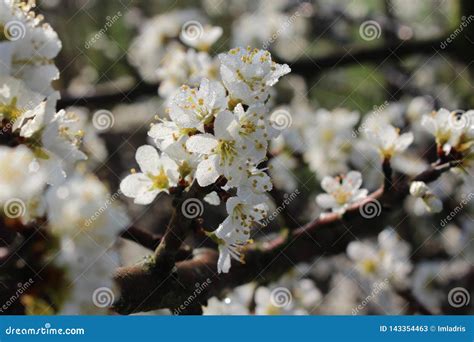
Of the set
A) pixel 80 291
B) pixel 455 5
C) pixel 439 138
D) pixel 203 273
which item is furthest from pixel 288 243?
pixel 455 5

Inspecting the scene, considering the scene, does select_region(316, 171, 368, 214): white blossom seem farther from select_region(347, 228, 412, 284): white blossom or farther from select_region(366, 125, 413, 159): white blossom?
select_region(347, 228, 412, 284): white blossom

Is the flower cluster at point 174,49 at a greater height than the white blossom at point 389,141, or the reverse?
the white blossom at point 389,141

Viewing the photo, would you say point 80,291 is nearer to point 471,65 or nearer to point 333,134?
point 333,134

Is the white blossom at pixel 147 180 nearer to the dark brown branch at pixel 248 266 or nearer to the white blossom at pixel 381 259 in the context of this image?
the dark brown branch at pixel 248 266

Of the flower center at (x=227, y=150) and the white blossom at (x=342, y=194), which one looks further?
the white blossom at (x=342, y=194)

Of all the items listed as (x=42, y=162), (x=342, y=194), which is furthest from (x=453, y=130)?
(x=42, y=162)

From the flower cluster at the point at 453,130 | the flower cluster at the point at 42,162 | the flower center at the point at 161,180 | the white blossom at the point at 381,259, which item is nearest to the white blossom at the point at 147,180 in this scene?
the flower center at the point at 161,180
